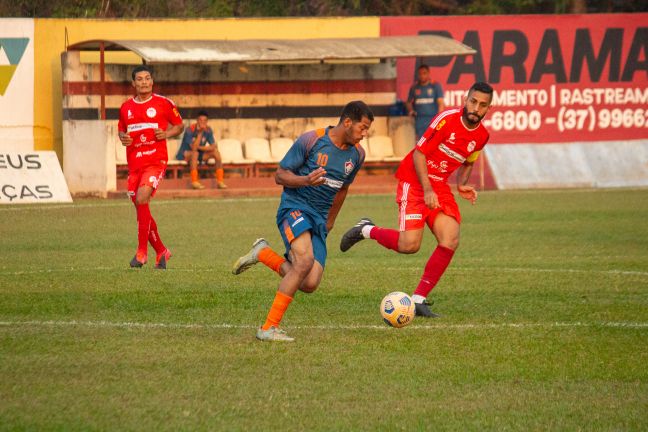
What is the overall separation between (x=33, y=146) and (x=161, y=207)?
4.56 meters

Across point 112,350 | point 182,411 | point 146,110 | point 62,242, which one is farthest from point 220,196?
point 182,411

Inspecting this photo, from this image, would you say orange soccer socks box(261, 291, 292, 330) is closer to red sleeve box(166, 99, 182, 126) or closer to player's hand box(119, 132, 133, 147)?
player's hand box(119, 132, 133, 147)

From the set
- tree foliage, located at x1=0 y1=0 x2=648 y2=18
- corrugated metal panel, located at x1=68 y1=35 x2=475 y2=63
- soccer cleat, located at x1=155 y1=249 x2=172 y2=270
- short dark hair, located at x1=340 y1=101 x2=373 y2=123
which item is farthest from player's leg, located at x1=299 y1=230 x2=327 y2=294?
tree foliage, located at x1=0 y1=0 x2=648 y2=18

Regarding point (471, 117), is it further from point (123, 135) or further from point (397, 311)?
point (123, 135)

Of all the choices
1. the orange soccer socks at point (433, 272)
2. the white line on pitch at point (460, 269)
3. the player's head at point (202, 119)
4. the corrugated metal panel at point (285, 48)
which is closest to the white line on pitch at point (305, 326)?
the orange soccer socks at point (433, 272)

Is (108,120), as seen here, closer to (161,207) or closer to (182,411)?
(161,207)

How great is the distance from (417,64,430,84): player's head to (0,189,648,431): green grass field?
1068 cm

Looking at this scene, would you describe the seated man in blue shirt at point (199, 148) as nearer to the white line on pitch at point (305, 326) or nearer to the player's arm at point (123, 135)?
the player's arm at point (123, 135)

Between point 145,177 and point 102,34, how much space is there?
43.0 ft

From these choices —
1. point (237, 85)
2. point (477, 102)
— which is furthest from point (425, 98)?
point (477, 102)

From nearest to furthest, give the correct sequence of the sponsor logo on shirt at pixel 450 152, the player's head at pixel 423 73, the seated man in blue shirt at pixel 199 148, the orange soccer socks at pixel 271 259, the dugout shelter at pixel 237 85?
the orange soccer socks at pixel 271 259, the sponsor logo on shirt at pixel 450 152, the dugout shelter at pixel 237 85, the seated man in blue shirt at pixel 199 148, the player's head at pixel 423 73

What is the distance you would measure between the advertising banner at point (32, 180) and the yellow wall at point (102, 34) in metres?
2.80

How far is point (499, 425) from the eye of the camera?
676cm

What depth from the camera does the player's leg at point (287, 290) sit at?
8.86 meters
